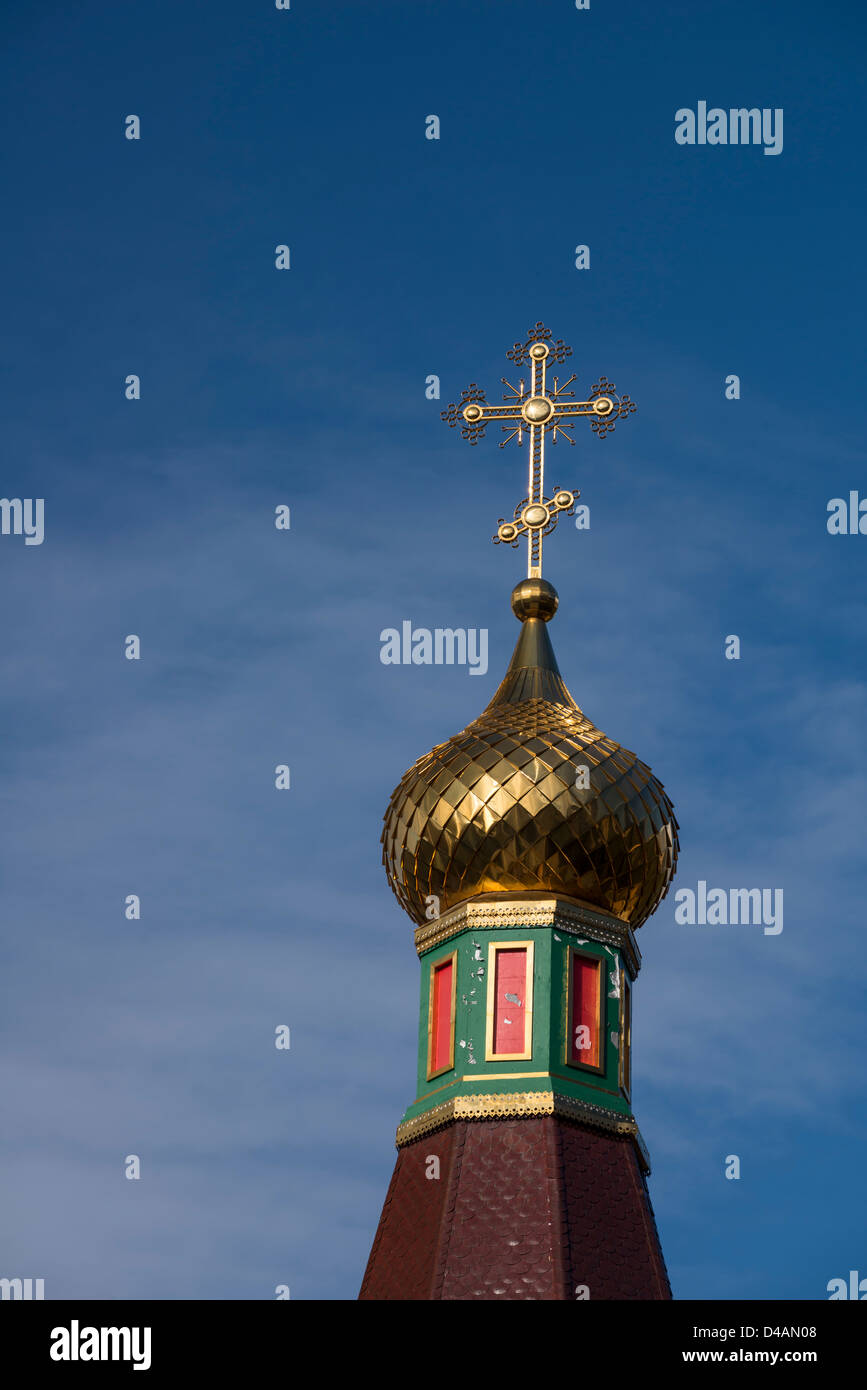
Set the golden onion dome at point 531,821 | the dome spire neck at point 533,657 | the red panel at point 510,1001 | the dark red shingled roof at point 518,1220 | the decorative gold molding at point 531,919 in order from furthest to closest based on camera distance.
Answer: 1. the dome spire neck at point 533,657
2. the golden onion dome at point 531,821
3. the decorative gold molding at point 531,919
4. the red panel at point 510,1001
5. the dark red shingled roof at point 518,1220

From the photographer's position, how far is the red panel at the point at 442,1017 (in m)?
33.6

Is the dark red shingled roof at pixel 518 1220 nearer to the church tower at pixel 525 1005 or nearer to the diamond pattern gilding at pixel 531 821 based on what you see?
the church tower at pixel 525 1005

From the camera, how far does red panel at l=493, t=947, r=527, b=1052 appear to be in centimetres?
3297

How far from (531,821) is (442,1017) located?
8.89 ft

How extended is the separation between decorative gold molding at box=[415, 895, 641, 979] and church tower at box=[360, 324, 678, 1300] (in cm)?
3

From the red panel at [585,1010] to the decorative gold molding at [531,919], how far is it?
0.38 metres

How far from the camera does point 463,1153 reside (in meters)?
32.1

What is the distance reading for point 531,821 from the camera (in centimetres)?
3378

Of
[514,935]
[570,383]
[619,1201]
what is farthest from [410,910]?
[570,383]

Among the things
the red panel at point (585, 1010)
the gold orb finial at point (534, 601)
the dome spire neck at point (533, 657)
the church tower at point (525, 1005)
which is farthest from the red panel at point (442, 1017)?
the gold orb finial at point (534, 601)

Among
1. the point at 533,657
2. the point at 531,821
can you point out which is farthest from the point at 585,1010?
the point at 533,657

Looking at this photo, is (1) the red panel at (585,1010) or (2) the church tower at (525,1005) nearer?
A: (2) the church tower at (525,1005)
